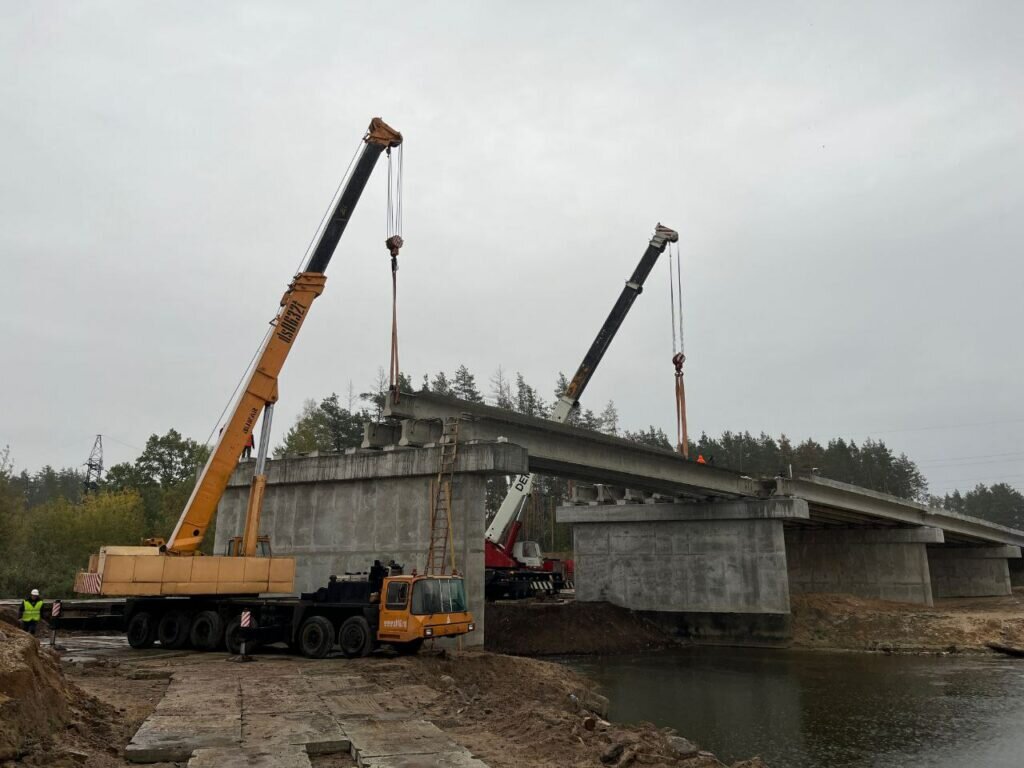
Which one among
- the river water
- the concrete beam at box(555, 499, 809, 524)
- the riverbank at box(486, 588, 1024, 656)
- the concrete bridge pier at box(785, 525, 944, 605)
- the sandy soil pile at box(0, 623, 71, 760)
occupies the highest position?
the concrete beam at box(555, 499, 809, 524)

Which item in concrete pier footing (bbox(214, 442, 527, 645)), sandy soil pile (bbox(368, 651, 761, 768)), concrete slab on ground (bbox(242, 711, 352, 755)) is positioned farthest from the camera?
concrete pier footing (bbox(214, 442, 527, 645))

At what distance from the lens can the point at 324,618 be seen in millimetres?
18719

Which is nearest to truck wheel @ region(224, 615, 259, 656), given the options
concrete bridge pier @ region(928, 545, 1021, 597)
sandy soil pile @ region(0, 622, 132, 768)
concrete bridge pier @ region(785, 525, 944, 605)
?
sandy soil pile @ region(0, 622, 132, 768)

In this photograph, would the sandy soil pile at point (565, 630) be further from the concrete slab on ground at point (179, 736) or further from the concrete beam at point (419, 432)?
the concrete slab on ground at point (179, 736)

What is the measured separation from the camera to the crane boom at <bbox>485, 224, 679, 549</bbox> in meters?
34.1

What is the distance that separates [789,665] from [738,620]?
6.34m

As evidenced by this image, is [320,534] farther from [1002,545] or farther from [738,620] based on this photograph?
[1002,545]

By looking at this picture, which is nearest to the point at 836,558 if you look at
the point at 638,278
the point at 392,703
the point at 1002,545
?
the point at 638,278

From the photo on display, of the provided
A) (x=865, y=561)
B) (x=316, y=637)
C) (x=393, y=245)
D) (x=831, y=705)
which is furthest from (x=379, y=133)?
(x=865, y=561)

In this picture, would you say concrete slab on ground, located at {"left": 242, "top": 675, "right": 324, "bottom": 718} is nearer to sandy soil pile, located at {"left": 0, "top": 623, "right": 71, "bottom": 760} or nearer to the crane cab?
the crane cab

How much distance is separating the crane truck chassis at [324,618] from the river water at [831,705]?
484 cm

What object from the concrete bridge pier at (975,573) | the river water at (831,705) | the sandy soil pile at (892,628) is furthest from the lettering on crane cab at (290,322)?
the concrete bridge pier at (975,573)

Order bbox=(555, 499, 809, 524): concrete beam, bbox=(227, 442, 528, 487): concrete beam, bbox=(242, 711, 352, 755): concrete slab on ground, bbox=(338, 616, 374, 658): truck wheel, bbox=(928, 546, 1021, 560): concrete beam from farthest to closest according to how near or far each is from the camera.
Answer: bbox=(928, 546, 1021, 560): concrete beam → bbox=(555, 499, 809, 524): concrete beam → bbox=(227, 442, 528, 487): concrete beam → bbox=(338, 616, 374, 658): truck wheel → bbox=(242, 711, 352, 755): concrete slab on ground

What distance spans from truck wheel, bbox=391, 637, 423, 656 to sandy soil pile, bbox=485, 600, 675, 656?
10337 mm
